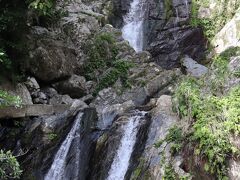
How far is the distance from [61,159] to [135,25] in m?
13.5

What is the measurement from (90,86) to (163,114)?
6.98 metres

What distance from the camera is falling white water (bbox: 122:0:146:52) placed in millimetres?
23828

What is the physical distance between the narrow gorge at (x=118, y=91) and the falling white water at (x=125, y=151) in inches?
1.4

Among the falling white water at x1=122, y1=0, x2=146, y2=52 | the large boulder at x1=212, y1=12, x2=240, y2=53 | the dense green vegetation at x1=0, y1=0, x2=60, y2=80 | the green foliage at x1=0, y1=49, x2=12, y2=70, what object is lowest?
the green foliage at x1=0, y1=49, x2=12, y2=70

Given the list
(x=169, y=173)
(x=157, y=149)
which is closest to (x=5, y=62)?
(x=157, y=149)

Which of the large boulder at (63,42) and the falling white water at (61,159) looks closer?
the falling white water at (61,159)

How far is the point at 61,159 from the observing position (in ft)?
42.7

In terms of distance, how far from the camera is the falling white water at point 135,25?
78.2 feet

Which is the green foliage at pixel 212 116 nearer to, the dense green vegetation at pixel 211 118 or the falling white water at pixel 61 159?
the dense green vegetation at pixel 211 118

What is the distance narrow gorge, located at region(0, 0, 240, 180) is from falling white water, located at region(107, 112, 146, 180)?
35mm

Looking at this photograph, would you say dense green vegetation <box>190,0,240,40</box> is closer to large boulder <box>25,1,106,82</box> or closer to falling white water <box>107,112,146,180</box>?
large boulder <box>25,1,106,82</box>

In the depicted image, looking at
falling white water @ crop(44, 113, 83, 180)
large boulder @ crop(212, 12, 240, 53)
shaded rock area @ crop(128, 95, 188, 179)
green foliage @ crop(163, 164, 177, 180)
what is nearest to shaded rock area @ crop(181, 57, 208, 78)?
large boulder @ crop(212, 12, 240, 53)

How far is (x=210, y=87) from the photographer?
11320 mm

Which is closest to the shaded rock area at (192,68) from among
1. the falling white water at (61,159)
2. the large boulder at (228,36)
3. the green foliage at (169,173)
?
the large boulder at (228,36)
